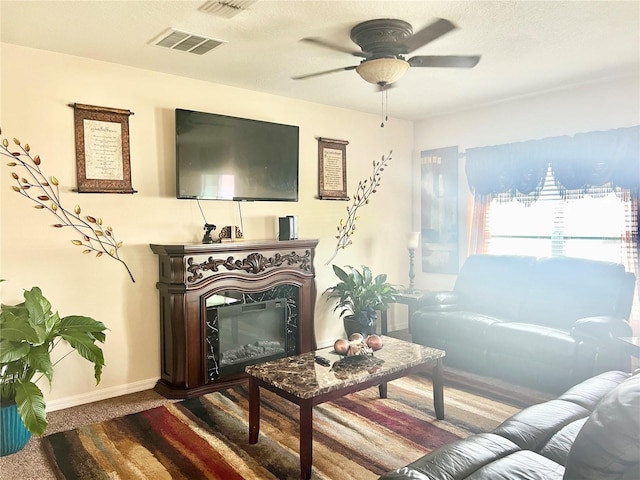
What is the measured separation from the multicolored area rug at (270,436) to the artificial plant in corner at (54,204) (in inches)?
48.0

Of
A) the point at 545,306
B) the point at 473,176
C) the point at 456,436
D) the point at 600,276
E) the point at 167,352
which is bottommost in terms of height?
the point at 456,436

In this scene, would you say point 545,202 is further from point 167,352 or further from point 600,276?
point 167,352

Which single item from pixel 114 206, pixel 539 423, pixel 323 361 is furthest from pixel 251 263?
pixel 539 423

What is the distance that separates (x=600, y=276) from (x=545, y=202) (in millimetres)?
1023

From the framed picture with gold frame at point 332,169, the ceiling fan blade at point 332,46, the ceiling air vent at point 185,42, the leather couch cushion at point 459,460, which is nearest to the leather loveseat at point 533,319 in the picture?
the framed picture with gold frame at point 332,169

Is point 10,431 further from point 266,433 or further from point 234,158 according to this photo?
point 234,158

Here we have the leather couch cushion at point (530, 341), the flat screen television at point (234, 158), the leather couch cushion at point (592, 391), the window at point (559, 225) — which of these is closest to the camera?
the leather couch cushion at point (592, 391)

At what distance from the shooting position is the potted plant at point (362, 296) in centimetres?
459

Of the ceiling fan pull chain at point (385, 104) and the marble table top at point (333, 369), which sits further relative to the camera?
the ceiling fan pull chain at point (385, 104)

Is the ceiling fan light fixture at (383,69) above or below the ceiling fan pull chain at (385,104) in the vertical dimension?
below

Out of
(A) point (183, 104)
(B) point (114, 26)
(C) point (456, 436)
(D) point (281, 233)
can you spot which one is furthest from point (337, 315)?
(B) point (114, 26)

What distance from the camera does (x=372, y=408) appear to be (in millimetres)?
3326

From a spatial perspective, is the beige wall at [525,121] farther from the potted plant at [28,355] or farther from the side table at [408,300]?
the potted plant at [28,355]

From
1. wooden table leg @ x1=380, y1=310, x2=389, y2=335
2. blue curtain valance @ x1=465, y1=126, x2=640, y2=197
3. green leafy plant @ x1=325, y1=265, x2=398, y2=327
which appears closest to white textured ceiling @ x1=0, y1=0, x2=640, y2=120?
blue curtain valance @ x1=465, y1=126, x2=640, y2=197
